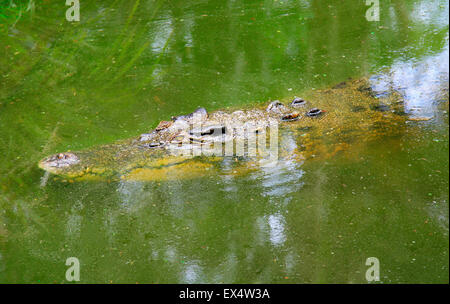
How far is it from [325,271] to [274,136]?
2025 mm

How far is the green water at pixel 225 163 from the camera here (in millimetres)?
3898

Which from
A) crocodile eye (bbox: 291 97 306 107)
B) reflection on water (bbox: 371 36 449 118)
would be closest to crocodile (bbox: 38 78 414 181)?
crocodile eye (bbox: 291 97 306 107)

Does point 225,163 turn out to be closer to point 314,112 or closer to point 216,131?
point 216,131

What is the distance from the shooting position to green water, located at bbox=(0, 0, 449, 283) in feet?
12.8

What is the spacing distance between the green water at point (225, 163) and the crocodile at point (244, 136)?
0.17 m

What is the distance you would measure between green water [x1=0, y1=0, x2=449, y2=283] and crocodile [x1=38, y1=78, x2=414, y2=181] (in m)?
0.17

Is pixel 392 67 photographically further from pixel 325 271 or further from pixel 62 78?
pixel 62 78

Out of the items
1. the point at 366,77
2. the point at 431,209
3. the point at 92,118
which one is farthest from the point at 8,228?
the point at 366,77

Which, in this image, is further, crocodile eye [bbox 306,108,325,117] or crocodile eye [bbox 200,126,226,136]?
crocodile eye [bbox 306,108,325,117]

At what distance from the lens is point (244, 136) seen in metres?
5.40

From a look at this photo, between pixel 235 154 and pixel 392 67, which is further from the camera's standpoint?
pixel 392 67

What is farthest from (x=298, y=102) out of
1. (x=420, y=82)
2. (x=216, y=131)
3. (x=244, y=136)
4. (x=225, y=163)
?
(x=420, y=82)

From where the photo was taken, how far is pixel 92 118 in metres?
6.02

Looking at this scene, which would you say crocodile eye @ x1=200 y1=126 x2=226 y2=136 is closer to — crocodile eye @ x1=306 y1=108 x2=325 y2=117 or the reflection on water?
crocodile eye @ x1=306 y1=108 x2=325 y2=117
